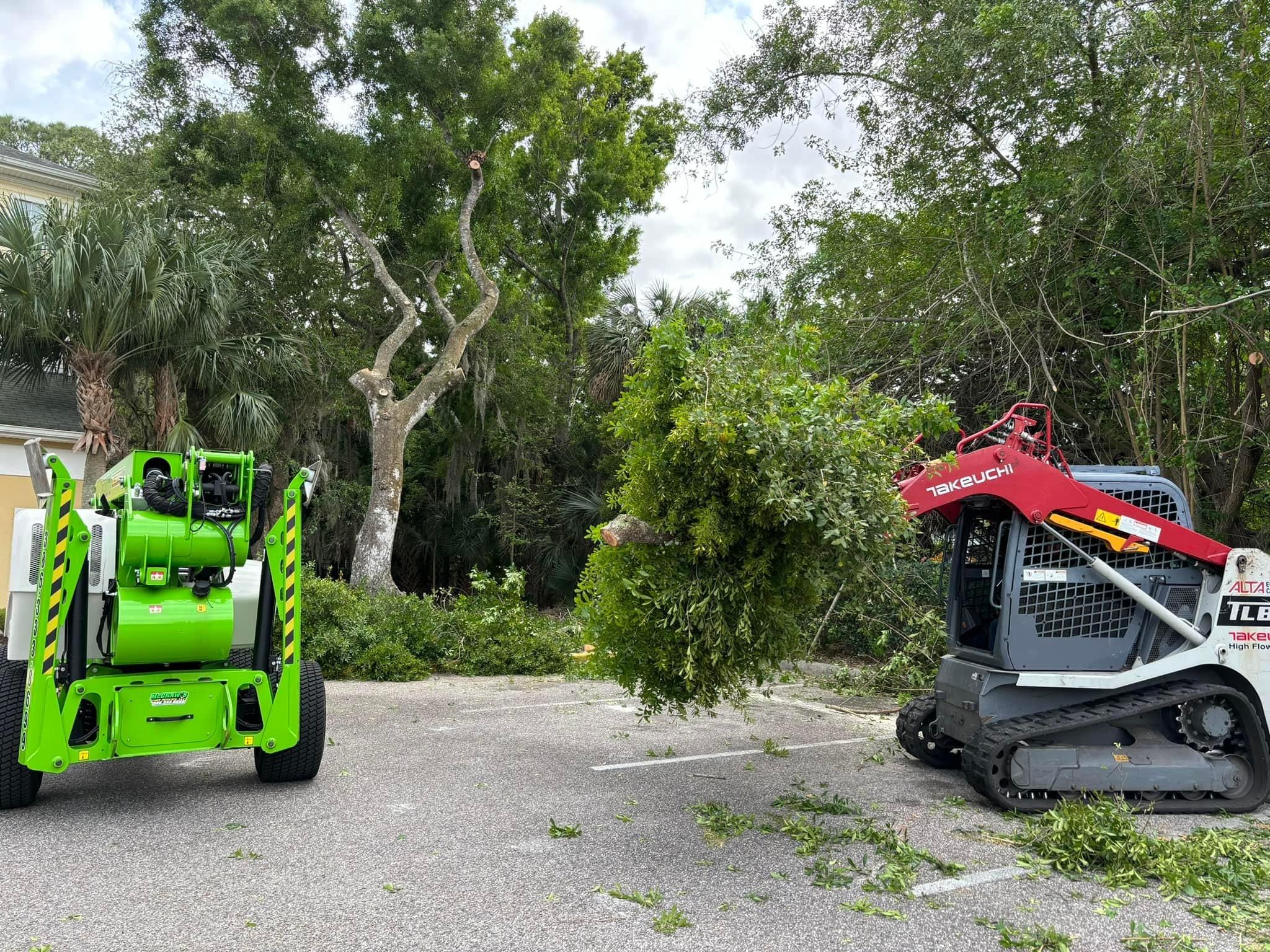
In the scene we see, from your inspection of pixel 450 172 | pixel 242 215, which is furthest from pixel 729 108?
pixel 242 215

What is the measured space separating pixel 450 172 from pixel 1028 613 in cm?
1416

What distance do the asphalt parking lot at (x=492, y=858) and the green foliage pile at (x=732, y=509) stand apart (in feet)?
3.23

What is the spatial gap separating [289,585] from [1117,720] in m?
5.25

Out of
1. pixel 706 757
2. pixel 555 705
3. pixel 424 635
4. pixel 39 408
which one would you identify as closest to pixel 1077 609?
pixel 706 757

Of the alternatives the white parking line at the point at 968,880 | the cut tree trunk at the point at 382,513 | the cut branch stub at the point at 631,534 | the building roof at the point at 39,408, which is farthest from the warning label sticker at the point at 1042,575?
the building roof at the point at 39,408

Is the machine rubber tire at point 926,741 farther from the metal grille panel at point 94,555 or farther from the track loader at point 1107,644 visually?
the metal grille panel at point 94,555

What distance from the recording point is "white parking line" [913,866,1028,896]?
13.8ft

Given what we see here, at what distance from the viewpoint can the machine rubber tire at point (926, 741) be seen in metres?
6.55

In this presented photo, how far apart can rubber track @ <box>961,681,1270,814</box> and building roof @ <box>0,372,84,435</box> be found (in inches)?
546

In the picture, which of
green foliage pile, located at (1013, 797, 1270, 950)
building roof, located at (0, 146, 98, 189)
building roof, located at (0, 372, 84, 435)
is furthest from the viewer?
building roof, located at (0, 146, 98, 189)

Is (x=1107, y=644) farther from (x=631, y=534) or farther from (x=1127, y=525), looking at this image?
(x=631, y=534)

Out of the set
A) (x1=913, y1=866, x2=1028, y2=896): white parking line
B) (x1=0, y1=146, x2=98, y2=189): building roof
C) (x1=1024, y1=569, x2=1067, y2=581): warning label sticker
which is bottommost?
(x1=913, y1=866, x2=1028, y2=896): white parking line

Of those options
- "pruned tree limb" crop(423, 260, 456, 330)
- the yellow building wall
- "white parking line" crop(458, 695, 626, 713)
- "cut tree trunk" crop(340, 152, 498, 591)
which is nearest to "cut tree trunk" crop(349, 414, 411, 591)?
"cut tree trunk" crop(340, 152, 498, 591)

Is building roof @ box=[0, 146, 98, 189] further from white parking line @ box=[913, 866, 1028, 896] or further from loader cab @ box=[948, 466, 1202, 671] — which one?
white parking line @ box=[913, 866, 1028, 896]
